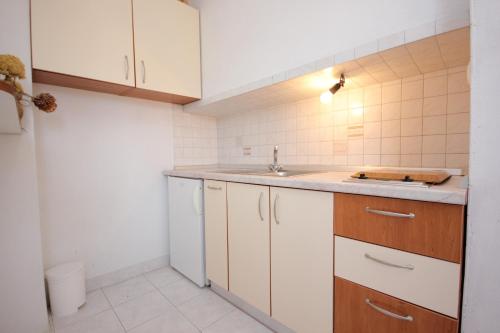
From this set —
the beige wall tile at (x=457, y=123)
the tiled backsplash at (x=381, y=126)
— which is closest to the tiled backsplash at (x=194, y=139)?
the tiled backsplash at (x=381, y=126)

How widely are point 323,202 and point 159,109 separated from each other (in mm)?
1676

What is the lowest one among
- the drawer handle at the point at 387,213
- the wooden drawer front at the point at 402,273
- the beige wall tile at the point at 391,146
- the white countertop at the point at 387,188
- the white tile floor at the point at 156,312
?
the white tile floor at the point at 156,312

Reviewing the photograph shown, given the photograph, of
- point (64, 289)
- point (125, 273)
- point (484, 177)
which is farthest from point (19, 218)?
point (484, 177)

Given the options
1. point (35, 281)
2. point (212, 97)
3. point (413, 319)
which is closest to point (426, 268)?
point (413, 319)

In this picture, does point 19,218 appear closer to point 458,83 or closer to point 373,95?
point 373,95

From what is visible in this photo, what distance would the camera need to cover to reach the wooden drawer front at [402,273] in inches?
28.6

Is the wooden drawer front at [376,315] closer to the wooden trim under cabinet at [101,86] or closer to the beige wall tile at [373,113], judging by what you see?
the beige wall tile at [373,113]

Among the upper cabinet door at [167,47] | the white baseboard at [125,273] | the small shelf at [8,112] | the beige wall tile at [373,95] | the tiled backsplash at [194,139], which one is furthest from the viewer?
the tiled backsplash at [194,139]

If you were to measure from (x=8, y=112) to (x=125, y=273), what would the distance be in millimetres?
1429

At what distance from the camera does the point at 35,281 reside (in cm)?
128

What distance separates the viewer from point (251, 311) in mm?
1428

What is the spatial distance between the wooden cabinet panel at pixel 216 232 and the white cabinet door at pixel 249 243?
57mm

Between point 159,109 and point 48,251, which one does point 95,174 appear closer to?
point 48,251

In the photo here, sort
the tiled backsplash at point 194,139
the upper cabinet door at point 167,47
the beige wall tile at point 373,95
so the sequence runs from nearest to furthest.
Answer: the beige wall tile at point 373,95 → the upper cabinet door at point 167,47 → the tiled backsplash at point 194,139
